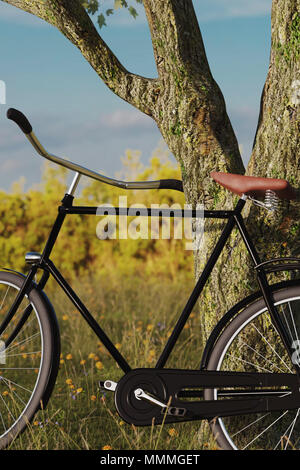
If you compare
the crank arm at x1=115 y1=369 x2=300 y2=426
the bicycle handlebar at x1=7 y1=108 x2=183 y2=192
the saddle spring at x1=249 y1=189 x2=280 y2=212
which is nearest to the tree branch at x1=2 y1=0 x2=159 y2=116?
the bicycle handlebar at x1=7 y1=108 x2=183 y2=192

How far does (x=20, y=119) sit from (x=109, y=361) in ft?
9.66

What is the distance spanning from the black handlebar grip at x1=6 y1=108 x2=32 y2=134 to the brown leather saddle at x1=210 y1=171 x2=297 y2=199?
964mm

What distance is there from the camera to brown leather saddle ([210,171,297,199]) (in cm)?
296

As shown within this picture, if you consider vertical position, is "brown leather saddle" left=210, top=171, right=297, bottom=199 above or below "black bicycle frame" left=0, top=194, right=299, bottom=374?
above

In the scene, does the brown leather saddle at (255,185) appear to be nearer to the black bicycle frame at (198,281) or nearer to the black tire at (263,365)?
the black bicycle frame at (198,281)

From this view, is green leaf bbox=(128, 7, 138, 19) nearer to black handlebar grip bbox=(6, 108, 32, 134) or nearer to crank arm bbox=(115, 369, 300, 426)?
black handlebar grip bbox=(6, 108, 32, 134)

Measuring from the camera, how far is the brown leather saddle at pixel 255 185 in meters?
2.96

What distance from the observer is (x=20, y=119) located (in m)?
3.03

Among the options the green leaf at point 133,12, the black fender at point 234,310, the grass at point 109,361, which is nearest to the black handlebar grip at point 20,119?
the black fender at point 234,310

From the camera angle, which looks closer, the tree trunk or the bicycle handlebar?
the bicycle handlebar

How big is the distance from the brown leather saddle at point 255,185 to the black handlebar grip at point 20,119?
96 cm

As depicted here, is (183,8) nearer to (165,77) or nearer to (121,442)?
(165,77)

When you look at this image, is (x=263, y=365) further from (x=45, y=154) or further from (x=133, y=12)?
(x=133, y=12)

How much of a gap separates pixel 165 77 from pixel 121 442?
2.21 m
